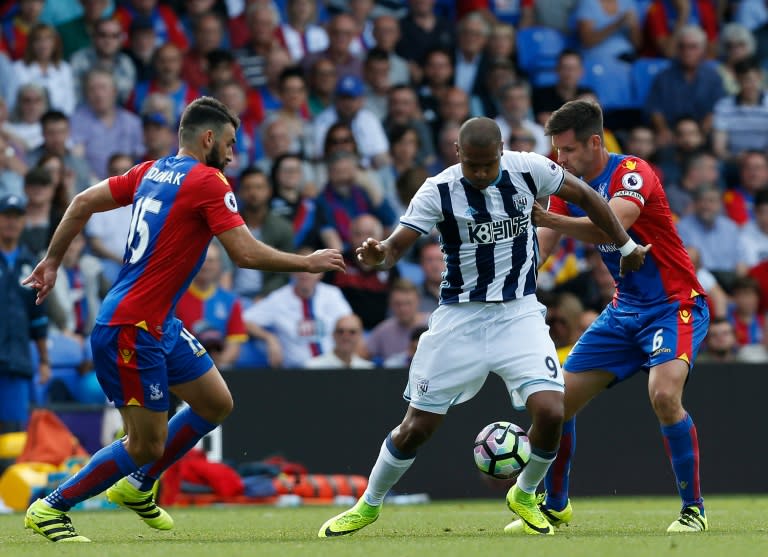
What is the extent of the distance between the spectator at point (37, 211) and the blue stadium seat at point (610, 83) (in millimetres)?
7181

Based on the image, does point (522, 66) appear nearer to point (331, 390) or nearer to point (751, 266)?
point (751, 266)

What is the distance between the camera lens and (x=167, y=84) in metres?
15.5

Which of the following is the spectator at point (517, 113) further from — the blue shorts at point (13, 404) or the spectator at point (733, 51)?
the blue shorts at point (13, 404)

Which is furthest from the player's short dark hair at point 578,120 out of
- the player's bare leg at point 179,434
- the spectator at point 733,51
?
the spectator at point 733,51

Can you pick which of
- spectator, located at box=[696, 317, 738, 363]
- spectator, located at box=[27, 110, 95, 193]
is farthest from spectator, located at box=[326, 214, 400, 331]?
spectator, located at box=[696, 317, 738, 363]

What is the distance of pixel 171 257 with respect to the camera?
7965 millimetres

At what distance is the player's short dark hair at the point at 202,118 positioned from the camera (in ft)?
26.6

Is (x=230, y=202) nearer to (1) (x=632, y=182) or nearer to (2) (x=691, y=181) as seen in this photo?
(1) (x=632, y=182)

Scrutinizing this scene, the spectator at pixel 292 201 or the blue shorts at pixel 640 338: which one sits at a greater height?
the spectator at pixel 292 201

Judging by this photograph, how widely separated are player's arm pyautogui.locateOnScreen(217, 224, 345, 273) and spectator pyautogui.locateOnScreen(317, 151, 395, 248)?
6935 mm

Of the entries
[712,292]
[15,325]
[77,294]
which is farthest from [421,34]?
[15,325]

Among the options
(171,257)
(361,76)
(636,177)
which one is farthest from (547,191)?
(361,76)

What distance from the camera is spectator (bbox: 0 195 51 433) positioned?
1233 centimetres

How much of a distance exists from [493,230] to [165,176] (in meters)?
1.84
